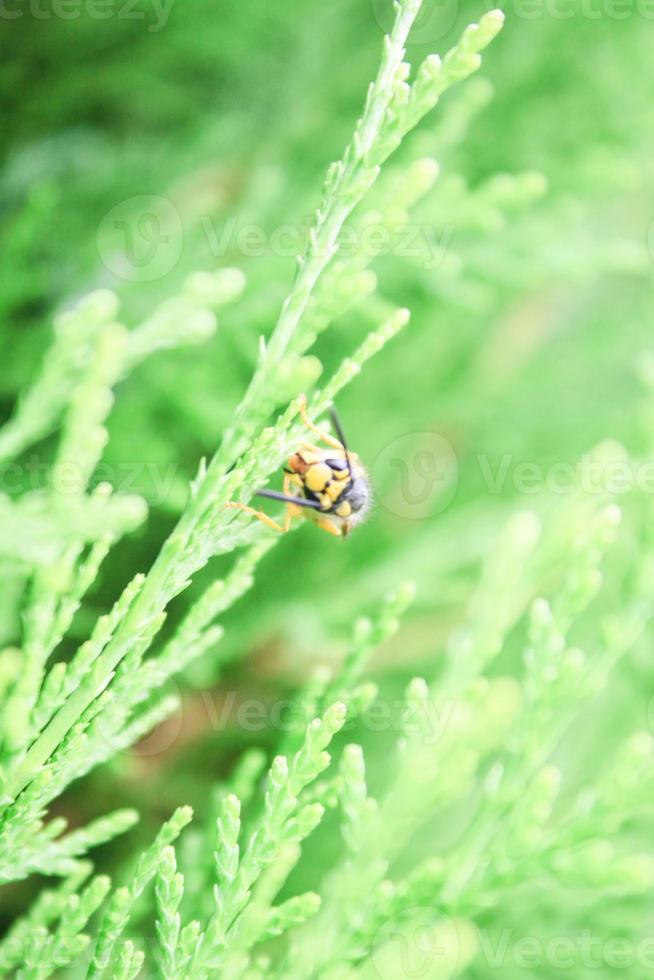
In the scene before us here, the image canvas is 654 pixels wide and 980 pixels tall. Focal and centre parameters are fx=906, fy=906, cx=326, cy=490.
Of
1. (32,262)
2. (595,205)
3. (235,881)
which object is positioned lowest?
(235,881)

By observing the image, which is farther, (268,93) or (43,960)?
(268,93)

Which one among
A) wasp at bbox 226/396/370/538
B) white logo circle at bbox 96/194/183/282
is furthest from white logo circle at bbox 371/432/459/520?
wasp at bbox 226/396/370/538

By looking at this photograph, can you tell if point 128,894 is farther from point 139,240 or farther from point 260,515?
point 139,240

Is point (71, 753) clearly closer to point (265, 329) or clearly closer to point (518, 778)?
point (518, 778)

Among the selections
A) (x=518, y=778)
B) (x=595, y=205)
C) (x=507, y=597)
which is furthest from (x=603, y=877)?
(x=595, y=205)

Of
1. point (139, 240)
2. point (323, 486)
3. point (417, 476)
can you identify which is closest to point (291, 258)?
point (139, 240)

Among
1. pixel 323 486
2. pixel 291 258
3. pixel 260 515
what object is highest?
pixel 291 258

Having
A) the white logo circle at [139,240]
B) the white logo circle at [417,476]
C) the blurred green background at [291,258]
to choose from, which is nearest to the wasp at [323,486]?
the blurred green background at [291,258]

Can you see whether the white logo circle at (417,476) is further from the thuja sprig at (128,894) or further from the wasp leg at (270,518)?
the thuja sprig at (128,894)
